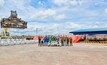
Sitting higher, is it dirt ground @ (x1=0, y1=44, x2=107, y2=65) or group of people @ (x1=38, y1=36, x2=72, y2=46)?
group of people @ (x1=38, y1=36, x2=72, y2=46)

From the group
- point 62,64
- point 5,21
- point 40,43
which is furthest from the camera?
point 5,21

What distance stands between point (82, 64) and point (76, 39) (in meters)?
53.4

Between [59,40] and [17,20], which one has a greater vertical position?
[17,20]

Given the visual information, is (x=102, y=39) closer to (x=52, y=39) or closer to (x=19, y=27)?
(x=52, y=39)

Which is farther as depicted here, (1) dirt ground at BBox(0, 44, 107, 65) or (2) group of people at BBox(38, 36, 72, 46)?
(2) group of people at BBox(38, 36, 72, 46)

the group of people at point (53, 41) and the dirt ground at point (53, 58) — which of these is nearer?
the dirt ground at point (53, 58)

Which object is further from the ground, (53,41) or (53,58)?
(53,41)

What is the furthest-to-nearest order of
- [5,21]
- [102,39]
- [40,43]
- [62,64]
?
[5,21], [102,39], [40,43], [62,64]

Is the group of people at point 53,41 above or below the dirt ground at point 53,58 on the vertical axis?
above

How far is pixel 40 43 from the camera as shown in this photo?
45.8m

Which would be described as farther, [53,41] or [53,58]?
[53,41]

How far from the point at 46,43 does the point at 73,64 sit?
1198 inches

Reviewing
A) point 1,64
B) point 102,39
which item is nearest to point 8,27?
point 102,39

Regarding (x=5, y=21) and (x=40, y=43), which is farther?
(x=5, y=21)
